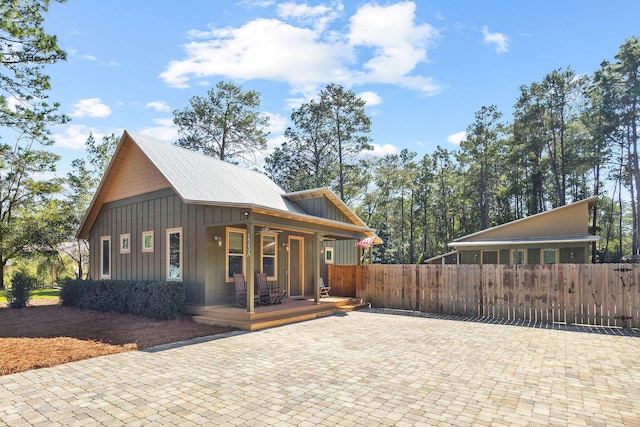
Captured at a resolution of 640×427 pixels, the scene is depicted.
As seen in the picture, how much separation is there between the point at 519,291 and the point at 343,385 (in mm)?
7646

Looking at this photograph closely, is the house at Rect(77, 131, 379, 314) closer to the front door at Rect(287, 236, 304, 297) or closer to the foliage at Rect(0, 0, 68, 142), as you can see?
the front door at Rect(287, 236, 304, 297)

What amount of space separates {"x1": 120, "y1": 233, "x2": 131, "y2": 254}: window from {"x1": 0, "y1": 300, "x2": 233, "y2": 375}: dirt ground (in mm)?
2151

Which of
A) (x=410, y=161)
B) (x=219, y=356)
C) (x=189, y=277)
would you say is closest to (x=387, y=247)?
(x=410, y=161)

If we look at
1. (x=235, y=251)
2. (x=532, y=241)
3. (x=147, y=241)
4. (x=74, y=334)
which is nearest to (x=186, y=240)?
(x=235, y=251)

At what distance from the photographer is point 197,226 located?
10.5 meters

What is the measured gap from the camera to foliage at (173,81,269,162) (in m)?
28.3

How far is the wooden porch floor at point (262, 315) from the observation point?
910 cm

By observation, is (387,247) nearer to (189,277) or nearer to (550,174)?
(550,174)

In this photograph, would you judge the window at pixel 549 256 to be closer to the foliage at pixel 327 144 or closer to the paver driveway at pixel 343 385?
the paver driveway at pixel 343 385

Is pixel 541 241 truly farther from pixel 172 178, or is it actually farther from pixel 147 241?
pixel 147 241

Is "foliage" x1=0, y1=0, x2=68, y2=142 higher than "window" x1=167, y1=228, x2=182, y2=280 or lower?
higher

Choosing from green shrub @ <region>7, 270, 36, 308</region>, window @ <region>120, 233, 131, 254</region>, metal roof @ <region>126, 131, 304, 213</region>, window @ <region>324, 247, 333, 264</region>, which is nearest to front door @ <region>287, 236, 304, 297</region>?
metal roof @ <region>126, 131, 304, 213</region>

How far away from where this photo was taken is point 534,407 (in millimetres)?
4223

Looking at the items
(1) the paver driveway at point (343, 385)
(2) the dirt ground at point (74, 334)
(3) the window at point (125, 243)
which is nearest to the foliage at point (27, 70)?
(3) the window at point (125, 243)
